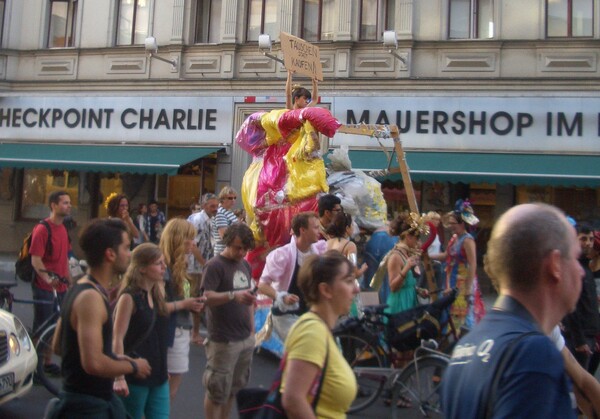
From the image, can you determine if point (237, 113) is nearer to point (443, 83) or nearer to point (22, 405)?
point (443, 83)

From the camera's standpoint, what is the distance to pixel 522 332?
73.8 inches

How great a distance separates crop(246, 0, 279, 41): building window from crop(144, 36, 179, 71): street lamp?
189 centimetres

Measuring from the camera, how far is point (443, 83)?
51.9 ft

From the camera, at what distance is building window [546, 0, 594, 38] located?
15.3 meters

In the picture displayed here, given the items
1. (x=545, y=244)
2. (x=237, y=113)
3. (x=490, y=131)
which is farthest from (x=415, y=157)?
(x=545, y=244)

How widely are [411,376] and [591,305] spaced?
4.92 ft

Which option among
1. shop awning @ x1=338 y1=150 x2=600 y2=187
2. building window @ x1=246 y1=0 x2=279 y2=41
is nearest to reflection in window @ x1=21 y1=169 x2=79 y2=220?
building window @ x1=246 y1=0 x2=279 y2=41

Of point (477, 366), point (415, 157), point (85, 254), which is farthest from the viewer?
point (415, 157)

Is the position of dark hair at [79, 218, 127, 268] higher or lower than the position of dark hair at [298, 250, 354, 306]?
higher

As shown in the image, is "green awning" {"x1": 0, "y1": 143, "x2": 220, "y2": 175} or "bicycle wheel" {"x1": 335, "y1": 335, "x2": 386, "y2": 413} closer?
"bicycle wheel" {"x1": 335, "y1": 335, "x2": 386, "y2": 413}

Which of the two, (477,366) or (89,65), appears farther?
(89,65)

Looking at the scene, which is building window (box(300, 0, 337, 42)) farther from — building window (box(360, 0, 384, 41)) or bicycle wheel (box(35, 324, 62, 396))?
bicycle wheel (box(35, 324, 62, 396))

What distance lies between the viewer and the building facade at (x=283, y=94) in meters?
15.2

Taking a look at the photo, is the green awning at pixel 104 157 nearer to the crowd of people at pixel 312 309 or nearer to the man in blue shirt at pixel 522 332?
the crowd of people at pixel 312 309
